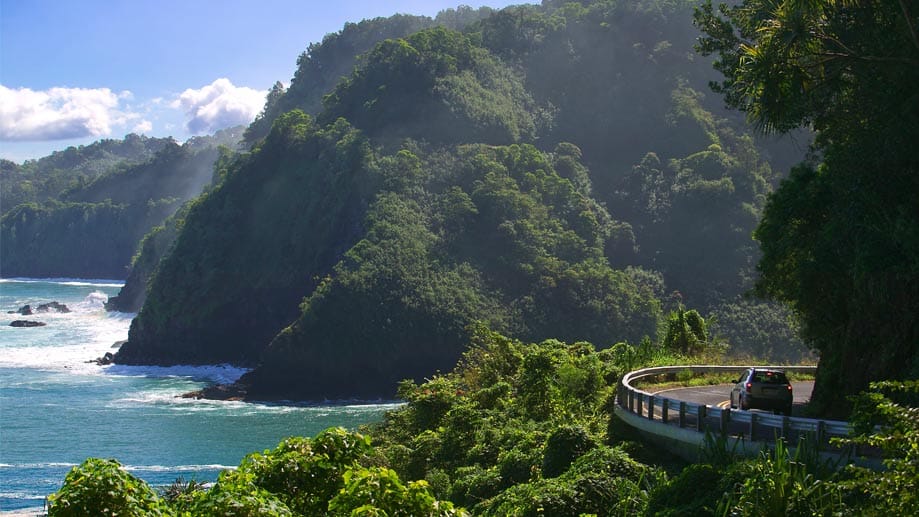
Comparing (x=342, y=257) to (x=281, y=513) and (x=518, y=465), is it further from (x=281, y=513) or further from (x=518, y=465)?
(x=281, y=513)

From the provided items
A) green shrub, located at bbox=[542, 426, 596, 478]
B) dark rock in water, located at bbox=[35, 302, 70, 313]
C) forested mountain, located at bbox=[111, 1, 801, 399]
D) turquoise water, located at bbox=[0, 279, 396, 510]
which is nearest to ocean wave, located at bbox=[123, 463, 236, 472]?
turquoise water, located at bbox=[0, 279, 396, 510]

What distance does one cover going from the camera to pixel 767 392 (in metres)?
18.4

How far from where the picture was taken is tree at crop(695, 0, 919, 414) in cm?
1783

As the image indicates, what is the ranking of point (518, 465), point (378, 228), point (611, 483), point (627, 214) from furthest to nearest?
point (627, 214) < point (378, 228) < point (518, 465) < point (611, 483)

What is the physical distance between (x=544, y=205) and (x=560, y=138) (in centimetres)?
1999

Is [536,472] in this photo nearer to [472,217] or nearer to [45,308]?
[472,217]

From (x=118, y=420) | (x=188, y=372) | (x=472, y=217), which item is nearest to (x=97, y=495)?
(x=118, y=420)

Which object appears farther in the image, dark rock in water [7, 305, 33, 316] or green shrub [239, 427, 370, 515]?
dark rock in water [7, 305, 33, 316]

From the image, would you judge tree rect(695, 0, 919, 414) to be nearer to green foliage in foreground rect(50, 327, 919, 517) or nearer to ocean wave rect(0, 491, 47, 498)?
green foliage in foreground rect(50, 327, 919, 517)

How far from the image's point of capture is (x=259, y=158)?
98.9 meters

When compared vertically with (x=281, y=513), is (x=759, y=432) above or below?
below

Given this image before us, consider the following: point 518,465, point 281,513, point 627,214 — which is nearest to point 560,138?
point 627,214

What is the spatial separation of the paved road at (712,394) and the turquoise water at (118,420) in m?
25.7

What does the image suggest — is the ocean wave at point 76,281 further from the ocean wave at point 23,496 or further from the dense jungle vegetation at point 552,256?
the ocean wave at point 23,496
